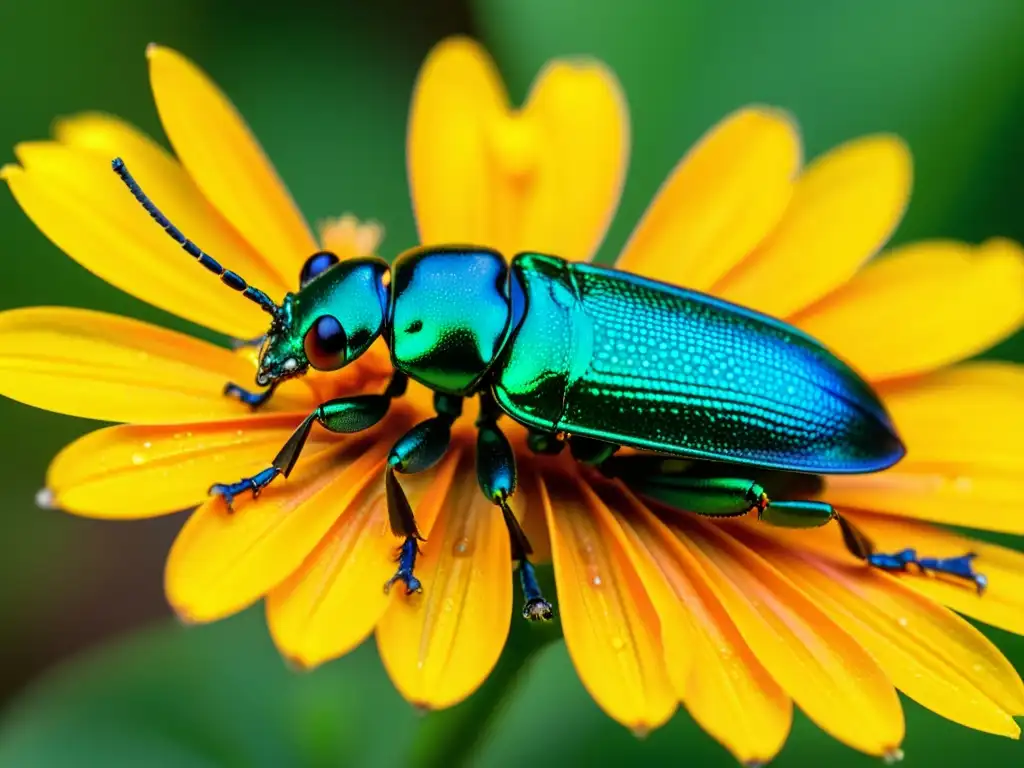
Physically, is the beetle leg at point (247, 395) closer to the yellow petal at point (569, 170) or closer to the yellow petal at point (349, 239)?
the yellow petal at point (349, 239)

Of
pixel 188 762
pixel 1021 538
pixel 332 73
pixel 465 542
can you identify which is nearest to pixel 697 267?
pixel 465 542

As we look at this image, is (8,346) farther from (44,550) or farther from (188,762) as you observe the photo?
(44,550)

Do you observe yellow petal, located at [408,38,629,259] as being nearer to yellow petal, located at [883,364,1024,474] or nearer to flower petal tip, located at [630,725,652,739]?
yellow petal, located at [883,364,1024,474]

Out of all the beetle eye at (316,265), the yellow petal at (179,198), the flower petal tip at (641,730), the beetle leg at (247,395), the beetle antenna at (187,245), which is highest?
the yellow petal at (179,198)

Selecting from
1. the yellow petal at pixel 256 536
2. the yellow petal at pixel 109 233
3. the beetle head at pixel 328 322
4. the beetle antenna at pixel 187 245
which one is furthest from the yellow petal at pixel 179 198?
the yellow petal at pixel 256 536

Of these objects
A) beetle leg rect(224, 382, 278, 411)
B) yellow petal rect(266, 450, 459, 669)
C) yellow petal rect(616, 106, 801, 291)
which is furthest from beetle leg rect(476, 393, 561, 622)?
yellow petal rect(616, 106, 801, 291)

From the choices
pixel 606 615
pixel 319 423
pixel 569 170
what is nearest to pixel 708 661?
pixel 606 615
